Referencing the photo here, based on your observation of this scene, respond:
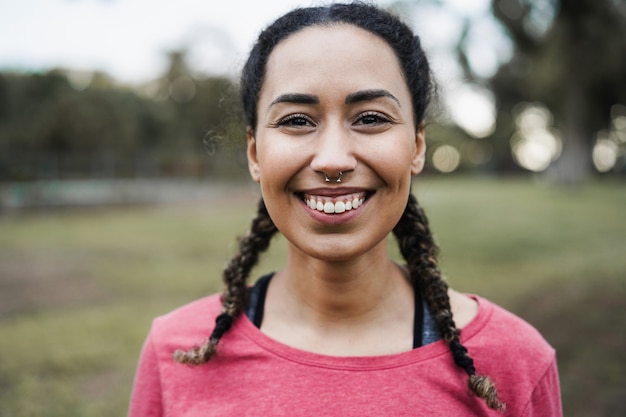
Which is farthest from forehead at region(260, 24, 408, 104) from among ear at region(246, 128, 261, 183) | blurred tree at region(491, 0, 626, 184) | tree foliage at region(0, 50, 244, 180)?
tree foliage at region(0, 50, 244, 180)

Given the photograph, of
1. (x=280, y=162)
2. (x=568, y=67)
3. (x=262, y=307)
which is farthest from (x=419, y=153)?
(x=568, y=67)

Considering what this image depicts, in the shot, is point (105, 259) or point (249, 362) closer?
point (249, 362)

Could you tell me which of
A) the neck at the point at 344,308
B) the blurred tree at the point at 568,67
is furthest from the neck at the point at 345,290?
the blurred tree at the point at 568,67

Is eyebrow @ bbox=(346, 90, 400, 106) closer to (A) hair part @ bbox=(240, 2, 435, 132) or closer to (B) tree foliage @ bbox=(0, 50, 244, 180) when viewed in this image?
(A) hair part @ bbox=(240, 2, 435, 132)

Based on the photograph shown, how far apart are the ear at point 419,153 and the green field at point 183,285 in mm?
780

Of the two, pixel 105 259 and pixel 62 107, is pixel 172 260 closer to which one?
pixel 105 259

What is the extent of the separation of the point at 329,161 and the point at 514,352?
2.68 feet

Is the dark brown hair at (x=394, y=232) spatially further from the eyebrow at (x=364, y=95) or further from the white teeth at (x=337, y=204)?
the white teeth at (x=337, y=204)

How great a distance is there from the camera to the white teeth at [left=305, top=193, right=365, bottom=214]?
1682 mm

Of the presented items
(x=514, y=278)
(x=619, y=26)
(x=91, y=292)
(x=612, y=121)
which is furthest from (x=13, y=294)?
(x=612, y=121)

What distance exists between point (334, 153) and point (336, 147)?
0.02 metres

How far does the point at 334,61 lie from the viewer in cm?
171

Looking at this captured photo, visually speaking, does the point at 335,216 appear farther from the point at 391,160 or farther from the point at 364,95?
the point at 364,95

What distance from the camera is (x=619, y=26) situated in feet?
26.4
